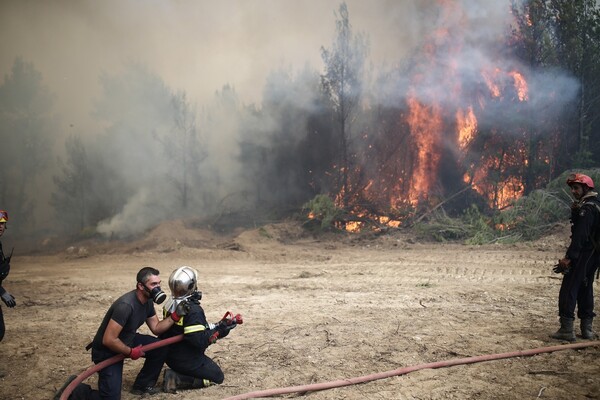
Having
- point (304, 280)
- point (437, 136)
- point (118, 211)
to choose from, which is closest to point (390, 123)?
point (437, 136)

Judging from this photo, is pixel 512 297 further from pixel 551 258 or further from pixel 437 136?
pixel 437 136

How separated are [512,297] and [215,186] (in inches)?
738

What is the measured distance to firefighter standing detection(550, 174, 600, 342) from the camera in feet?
15.8

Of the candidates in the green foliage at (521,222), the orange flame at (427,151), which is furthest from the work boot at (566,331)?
the orange flame at (427,151)

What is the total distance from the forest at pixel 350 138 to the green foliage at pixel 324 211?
0.06 metres

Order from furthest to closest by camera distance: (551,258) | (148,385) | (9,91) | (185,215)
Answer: (9,91) < (185,215) < (551,258) < (148,385)

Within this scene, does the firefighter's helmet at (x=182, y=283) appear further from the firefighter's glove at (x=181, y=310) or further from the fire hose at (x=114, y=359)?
the fire hose at (x=114, y=359)

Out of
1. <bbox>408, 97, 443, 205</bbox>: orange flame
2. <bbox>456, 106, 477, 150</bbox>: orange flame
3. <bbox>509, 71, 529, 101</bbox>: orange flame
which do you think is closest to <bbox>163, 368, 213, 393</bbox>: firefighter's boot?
<bbox>408, 97, 443, 205</bbox>: orange flame

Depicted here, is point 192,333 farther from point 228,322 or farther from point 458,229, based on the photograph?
point 458,229

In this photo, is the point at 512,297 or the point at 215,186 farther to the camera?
the point at 215,186

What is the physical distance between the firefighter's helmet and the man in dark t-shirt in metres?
0.13

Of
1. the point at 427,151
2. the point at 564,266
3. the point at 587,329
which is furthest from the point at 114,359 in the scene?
the point at 427,151

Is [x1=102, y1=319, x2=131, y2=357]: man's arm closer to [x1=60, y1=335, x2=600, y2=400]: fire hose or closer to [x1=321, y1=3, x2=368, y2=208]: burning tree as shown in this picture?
[x1=60, y1=335, x2=600, y2=400]: fire hose

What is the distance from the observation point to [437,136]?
1781 centimetres
